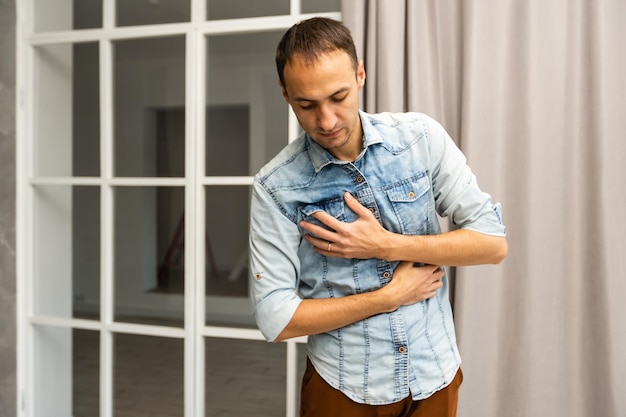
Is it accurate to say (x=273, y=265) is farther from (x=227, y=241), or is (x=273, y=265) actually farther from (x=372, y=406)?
(x=227, y=241)

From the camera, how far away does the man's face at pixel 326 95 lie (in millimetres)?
1093

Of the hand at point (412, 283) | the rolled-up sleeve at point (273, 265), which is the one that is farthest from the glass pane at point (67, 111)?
the hand at point (412, 283)

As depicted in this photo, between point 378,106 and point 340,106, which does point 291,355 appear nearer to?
point 378,106

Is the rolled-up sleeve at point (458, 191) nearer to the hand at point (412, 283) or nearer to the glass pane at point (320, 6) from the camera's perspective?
the hand at point (412, 283)

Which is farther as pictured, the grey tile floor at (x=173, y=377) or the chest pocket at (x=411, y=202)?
the grey tile floor at (x=173, y=377)

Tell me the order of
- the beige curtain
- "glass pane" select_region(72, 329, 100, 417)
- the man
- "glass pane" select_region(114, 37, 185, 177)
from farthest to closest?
"glass pane" select_region(72, 329, 100, 417) < "glass pane" select_region(114, 37, 185, 177) < the beige curtain < the man

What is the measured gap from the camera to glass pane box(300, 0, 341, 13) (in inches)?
87.7

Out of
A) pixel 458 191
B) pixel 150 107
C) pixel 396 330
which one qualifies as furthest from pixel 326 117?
pixel 150 107

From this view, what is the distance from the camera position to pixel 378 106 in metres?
2.04

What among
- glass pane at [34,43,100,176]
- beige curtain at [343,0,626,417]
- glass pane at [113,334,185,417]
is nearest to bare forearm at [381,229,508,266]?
beige curtain at [343,0,626,417]

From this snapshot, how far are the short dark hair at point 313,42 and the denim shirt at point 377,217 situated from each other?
18cm

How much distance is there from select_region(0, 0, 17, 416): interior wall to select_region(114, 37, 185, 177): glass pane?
1.63 feet

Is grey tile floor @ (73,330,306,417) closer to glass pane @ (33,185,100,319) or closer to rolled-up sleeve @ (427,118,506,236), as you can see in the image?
glass pane @ (33,185,100,319)

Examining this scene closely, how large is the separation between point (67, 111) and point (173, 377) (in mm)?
1360
